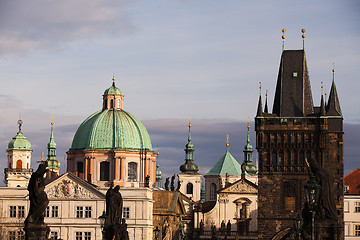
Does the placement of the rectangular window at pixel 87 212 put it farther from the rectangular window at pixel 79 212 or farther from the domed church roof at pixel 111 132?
the domed church roof at pixel 111 132

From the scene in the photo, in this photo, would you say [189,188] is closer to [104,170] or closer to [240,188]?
[240,188]

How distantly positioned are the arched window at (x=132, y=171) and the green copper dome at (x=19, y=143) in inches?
1607

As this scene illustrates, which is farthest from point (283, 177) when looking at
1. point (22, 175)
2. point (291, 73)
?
point (22, 175)

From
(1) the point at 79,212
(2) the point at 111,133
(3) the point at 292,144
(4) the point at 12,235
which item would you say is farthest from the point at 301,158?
(2) the point at 111,133

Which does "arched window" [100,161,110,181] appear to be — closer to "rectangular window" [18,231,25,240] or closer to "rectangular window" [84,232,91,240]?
"rectangular window" [84,232,91,240]

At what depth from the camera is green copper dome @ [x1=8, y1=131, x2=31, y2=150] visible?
15438 cm

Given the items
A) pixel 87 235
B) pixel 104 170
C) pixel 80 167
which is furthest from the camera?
pixel 80 167

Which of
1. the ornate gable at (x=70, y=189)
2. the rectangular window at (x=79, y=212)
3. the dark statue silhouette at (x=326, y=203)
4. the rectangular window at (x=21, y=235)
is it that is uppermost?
the ornate gable at (x=70, y=189)

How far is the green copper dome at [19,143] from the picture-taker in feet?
506

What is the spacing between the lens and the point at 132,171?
4643 inches

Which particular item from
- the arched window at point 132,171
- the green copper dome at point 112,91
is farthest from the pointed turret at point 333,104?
the green copper dome at point 112,91

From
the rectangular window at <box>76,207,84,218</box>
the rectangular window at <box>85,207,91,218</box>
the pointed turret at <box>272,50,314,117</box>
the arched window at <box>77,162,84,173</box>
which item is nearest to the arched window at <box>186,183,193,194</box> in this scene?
the arched window at <box>77,162,84,173</box>

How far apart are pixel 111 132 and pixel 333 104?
32062mm

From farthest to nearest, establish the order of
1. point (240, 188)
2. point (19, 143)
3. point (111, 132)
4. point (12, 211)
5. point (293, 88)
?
point (19, 143), point (240, 188), point (111, 132), point (293, 88), point (12, 211)
